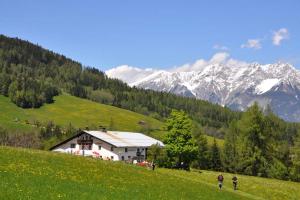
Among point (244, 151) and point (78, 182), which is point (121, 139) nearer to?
point (244, 151)

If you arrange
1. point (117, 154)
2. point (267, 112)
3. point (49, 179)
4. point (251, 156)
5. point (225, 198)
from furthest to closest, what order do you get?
point (267, 112), point (117, 154), point (251, 156), point (225, 198), point (49, 179)

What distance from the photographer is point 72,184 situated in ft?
127

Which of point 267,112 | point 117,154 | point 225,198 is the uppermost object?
point 267,112

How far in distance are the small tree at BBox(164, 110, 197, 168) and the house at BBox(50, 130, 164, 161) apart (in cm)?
2121

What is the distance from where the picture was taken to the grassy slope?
33.8 meters

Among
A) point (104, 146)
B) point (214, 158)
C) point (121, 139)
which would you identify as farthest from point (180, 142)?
point (214, 158)

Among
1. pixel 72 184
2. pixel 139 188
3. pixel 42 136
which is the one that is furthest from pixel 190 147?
pixel 42 136

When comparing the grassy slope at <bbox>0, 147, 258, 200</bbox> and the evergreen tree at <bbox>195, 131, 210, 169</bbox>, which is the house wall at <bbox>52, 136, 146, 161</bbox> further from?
the grassy slope at <bbox>0, 147, 258, 200</bbox>

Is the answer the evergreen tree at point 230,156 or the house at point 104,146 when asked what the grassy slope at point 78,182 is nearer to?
the house at point 104,146

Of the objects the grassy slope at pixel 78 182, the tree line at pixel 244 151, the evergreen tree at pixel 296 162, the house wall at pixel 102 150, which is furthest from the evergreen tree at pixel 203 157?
the grassy slope at pixel 78 182

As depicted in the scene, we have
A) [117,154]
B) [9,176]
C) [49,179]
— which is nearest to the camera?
[9,176]

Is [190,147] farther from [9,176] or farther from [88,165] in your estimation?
[9,176]

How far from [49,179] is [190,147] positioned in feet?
190

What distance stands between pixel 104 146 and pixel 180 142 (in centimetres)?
2815
